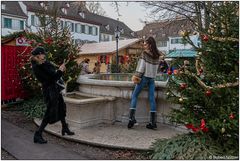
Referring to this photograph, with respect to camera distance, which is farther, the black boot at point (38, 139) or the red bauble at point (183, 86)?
the black boot at point (38, 139)

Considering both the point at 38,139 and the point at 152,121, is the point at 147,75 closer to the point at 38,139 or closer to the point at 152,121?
the point at 152,121

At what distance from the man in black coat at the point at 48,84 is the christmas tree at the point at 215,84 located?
7.12ft

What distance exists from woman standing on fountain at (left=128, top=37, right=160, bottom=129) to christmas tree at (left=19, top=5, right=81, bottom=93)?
202 cm

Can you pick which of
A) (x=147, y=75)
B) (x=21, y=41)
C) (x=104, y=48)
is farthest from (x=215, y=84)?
(x=104, y=48)

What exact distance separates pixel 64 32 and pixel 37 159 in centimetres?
438

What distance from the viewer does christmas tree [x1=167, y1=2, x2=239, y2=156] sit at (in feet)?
10.9

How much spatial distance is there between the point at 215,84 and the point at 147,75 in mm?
2159

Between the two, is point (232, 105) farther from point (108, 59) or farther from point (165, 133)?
point (108, 59)

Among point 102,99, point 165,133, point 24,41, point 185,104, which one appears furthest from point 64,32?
point 185,104

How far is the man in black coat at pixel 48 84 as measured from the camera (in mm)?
4828

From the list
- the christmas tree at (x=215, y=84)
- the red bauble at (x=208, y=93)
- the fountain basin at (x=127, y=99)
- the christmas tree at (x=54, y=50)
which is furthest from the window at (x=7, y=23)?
the red bauble at (x=208, y=93)

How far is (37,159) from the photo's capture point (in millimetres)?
4152

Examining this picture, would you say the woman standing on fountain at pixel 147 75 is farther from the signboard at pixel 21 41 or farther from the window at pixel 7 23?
the window at pixel 7 23

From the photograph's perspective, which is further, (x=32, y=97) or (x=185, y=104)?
(x=32, y=97)
